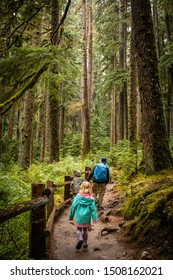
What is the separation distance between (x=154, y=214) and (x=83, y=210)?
4.69 ft

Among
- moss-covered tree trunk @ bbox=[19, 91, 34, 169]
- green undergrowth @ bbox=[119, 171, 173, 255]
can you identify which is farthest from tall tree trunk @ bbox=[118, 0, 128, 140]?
green undergrowth @ bbox=[119, 171, 173, 255]


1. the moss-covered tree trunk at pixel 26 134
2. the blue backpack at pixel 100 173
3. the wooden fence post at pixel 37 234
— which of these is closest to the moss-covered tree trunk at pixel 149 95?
the blue backpack at pixel 100 173

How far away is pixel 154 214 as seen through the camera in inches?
222

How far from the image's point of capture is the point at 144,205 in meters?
6.38

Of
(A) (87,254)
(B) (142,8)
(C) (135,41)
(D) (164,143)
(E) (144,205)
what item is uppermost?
(B) (142,8)

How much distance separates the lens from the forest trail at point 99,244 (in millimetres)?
5281

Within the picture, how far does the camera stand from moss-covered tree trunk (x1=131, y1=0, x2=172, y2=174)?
7.95 metres

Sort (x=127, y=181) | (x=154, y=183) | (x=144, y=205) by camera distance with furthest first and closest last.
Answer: (x=127, y=181), (x=154, y=183), (x=144, y=205)

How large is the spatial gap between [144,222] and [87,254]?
4.37 ft

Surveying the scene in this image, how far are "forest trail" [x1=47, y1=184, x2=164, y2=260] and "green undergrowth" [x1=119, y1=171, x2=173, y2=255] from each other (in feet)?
0.72

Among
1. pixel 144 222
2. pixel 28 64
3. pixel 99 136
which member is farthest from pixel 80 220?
pixel 99 136

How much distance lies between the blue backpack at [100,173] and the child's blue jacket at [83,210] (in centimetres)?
A: 366

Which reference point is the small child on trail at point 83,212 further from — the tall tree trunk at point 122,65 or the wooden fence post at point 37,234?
the tall tree trunk at point 122,65
